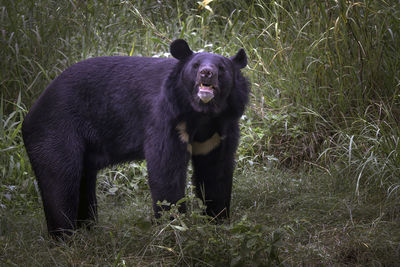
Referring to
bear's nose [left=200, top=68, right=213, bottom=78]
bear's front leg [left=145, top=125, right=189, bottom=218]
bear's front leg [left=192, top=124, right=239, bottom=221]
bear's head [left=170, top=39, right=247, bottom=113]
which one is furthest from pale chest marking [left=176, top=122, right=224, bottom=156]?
bear's nose [left=200, top=68, right=213, bottom=78]

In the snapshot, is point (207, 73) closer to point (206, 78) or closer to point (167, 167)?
point (206, 78)

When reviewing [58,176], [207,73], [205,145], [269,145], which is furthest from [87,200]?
[269,145]

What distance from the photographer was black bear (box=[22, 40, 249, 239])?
3.84 meters

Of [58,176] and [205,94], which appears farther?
[58,176]

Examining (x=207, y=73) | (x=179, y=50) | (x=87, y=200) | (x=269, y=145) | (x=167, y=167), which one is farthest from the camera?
(x=269, y=145)

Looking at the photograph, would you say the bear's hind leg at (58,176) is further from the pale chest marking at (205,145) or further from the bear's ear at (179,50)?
the bear's ear at (179,50)

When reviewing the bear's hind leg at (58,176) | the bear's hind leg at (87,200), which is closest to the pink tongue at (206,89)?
the bear's hind leg at (58,176)

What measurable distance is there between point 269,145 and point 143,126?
6.02ft

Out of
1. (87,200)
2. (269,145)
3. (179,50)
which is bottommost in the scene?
(269,145)

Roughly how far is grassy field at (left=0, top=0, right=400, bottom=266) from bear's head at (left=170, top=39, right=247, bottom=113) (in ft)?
2.07

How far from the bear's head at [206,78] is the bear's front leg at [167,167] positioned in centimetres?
26

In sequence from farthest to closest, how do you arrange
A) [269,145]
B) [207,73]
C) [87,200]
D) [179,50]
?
[269,145] < [87,200] < [179,50] < [207,73]

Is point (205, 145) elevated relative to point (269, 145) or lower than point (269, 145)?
elevated

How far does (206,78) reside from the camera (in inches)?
145
